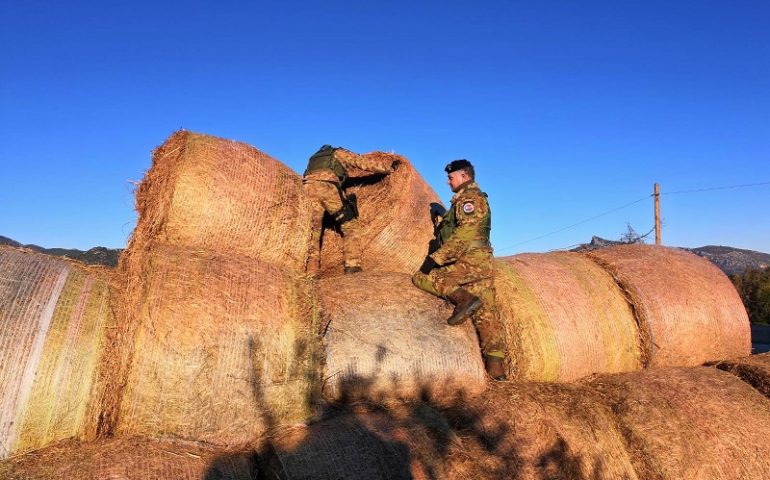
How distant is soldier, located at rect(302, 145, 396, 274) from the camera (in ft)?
20.2

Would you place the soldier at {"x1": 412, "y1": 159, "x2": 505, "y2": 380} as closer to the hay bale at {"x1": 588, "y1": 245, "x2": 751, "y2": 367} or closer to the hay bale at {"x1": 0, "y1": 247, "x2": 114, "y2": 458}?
the hay bale at {"x1": 588, "y1": 245, "x2": 751, "y2": 367}

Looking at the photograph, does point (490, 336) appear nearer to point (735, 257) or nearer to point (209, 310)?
point (209, 310)

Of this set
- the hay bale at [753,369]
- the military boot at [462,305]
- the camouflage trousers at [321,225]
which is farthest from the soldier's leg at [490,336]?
the hay bale at [753,369]

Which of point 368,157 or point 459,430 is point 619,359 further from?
point 368,157

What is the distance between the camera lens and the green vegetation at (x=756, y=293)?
51.9ft

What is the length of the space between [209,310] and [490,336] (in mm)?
2690

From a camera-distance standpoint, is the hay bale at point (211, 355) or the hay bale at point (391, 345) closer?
the hay bale at point (211, 355)

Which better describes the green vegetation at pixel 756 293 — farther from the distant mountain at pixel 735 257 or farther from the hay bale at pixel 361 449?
the distant mountain at pixel 735 257

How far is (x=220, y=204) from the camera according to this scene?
541cm

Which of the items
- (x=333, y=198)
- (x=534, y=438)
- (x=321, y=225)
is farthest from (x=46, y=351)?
(x=534, y=438)

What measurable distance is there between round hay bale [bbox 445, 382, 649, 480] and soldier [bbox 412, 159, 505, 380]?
1.56 feet

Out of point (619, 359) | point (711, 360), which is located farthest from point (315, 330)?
point (711, 360)

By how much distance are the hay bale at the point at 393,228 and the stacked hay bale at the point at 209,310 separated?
1.17 meters

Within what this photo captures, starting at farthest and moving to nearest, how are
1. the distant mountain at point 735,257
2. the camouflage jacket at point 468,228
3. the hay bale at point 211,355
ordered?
the distant mountain at point 735,257
the camouflage jacket at point 468,228
the hay bale at point 211,355
